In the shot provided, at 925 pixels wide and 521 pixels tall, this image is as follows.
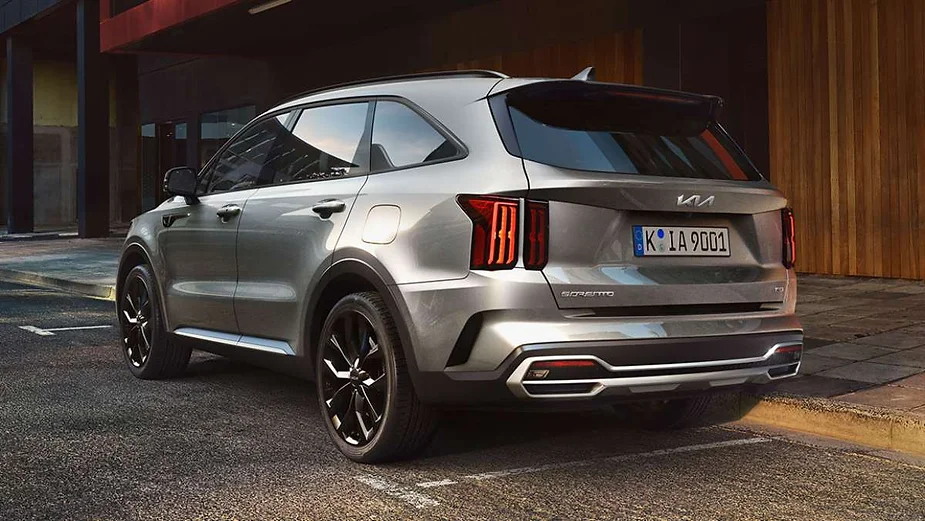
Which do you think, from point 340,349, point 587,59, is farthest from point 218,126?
point 340,349

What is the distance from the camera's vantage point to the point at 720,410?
5906 millimetres

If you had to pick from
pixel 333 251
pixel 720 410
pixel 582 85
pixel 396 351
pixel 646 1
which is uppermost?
pixel 646 1

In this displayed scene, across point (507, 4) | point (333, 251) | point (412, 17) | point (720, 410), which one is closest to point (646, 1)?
point (507, 4)

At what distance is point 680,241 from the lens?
14.6 ft

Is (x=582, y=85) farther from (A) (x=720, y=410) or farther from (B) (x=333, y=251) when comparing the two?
(A) (x=720, y=410)

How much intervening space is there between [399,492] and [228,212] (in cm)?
221

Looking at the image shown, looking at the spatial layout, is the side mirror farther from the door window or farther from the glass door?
the glass door

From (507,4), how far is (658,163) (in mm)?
12046

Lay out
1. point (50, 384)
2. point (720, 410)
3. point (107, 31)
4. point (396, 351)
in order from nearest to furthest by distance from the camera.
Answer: point (396, 351)
point (720, 410)
point (50, 384)
point (107, 31)

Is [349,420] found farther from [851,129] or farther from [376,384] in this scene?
[851,129]

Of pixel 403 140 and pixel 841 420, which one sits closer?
pixel 403 140

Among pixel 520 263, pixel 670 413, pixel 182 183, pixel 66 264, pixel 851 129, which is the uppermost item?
pixel 851 129

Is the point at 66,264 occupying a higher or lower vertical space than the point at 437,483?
higher

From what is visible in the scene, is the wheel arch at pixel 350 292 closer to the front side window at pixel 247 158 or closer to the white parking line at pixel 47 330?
the front side window at pixel 247 158
